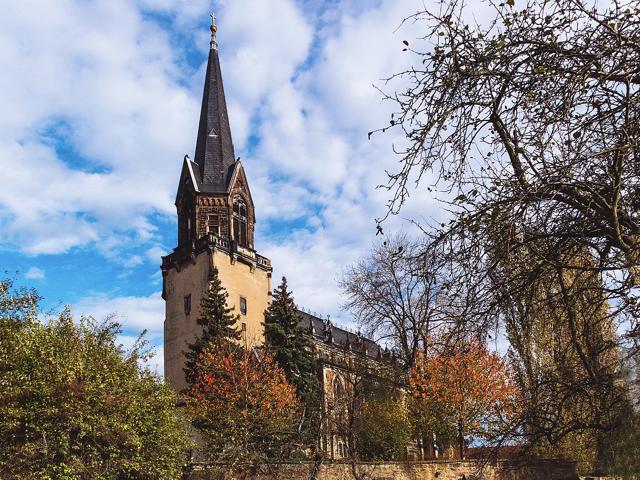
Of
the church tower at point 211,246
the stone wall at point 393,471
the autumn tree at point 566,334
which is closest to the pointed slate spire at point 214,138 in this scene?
the church tower at point 211,246

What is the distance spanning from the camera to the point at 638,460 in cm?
705

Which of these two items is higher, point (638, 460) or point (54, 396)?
point (54, 396)

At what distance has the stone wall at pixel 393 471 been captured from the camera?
70.9ft

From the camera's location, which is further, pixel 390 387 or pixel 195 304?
pixel 195 304

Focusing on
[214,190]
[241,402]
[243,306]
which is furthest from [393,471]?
[214,190]

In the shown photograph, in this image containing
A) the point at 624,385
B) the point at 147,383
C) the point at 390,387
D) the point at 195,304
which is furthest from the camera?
the point at 195,304

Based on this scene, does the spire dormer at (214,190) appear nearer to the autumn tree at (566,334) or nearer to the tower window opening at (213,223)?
the tower window opening at (213,223)

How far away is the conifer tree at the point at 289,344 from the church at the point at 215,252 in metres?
3.30

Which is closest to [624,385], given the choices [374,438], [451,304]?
[451,304]

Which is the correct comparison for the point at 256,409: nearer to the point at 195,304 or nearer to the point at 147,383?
the point at 147,383

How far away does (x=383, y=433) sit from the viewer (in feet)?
102

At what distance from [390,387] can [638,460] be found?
27454 mm

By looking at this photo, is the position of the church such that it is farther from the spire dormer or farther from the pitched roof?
the pitched roof

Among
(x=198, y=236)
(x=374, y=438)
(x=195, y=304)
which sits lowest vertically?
(x=374, y=438)
